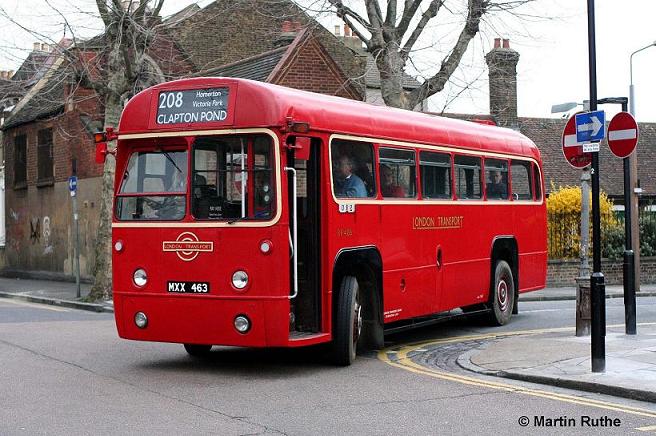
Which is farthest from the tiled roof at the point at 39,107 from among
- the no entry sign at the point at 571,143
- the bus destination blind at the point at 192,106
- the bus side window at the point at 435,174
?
the no entry sign at the point at 571,143

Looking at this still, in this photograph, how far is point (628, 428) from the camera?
8.48 metres

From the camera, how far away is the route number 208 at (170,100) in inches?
456

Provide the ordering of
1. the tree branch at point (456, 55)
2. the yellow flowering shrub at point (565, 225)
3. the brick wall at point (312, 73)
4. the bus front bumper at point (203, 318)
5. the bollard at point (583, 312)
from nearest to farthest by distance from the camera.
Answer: the bus front bumper at point (203, 318), the bollard at point (583, 312), the tree branch at point (456, 55), the brick wall at point (312, 73), the yellow flowering shrub at point (565, 225)

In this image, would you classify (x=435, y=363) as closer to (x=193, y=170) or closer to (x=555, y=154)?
(x=193, y=170)

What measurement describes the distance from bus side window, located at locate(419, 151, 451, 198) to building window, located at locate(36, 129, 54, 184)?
2122 cm

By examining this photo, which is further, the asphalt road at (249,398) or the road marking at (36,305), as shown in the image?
the road marking at (36,305)

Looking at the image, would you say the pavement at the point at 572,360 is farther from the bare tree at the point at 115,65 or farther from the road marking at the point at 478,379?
the bare tree at the point at 115,65

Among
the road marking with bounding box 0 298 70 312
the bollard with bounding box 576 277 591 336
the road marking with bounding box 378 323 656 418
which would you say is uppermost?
the bollard with bounding box 576 277 591 336

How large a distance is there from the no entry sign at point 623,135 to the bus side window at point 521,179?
4375mm

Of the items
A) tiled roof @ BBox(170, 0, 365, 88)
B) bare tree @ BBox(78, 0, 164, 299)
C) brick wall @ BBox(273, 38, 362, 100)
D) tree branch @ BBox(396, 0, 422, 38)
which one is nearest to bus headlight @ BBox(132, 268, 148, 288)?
bare tree @ BBox(78, 0, 164, 299)

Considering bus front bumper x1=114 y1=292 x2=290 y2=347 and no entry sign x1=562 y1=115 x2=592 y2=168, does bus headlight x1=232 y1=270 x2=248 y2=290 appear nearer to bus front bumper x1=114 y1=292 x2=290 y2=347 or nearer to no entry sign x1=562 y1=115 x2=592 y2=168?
bus front bumper x1=114 y1=292 x2=290 y2=347

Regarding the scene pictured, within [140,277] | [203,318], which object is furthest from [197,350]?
[203,318]

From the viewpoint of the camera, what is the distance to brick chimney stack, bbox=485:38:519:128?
36.4m

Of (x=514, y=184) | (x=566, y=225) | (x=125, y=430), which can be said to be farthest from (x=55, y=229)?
(x=125, y=430)
